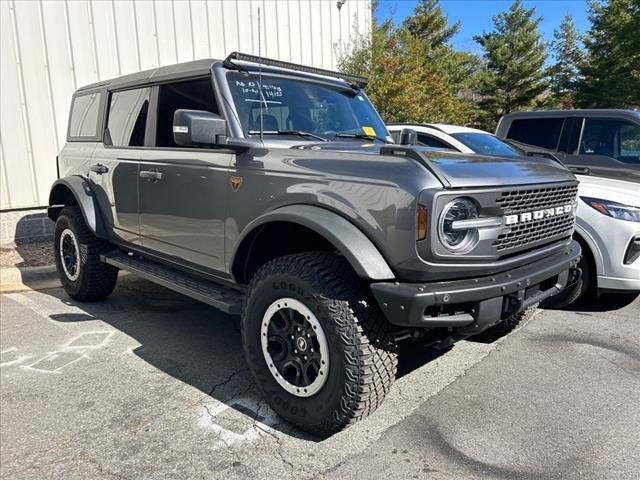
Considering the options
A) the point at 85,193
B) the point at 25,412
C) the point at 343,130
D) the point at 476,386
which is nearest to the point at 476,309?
the point at 476,386

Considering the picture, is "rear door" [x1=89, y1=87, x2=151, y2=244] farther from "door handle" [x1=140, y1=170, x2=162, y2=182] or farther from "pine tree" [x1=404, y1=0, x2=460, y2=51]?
"pine tree" [x1=404, y1=0, x2=460, y2=51]

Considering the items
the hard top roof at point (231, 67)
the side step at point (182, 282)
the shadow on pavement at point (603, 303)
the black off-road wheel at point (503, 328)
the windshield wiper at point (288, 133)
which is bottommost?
the shadow on pavement at point (603, 303)

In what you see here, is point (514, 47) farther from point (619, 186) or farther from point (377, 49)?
point (619, 186)

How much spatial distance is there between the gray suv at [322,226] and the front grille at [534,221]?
13 millimetres

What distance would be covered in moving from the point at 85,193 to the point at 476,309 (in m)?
3.85

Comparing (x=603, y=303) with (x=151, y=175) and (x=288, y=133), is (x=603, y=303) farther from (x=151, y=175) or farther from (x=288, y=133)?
(x=151, y=175)

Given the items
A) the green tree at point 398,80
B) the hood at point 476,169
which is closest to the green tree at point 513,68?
the green tree at point 398,80

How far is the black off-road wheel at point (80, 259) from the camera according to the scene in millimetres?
4773

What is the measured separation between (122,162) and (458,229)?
3.04 metres

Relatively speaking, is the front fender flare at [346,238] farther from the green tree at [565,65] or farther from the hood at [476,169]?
the green tree at [565,65]

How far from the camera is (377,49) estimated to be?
1094cm

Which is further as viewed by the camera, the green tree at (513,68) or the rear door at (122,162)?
the green tree at (513,68)

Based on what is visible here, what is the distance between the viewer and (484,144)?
6297 millimetres

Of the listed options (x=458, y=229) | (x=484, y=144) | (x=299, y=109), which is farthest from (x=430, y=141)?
(x=458, y=229)
